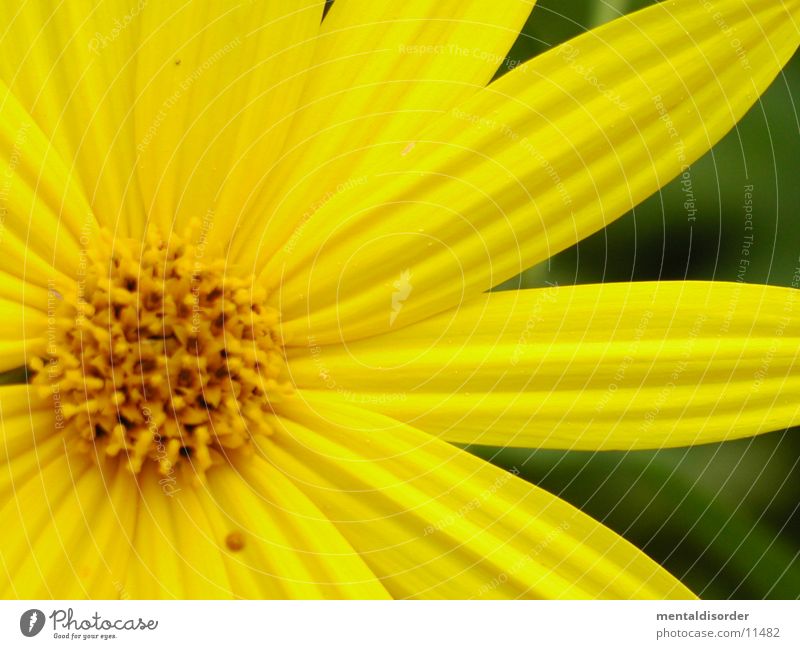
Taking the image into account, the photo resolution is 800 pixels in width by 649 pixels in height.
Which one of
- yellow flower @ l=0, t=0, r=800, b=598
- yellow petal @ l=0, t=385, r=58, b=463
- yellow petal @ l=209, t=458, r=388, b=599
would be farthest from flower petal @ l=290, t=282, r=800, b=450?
yellow petal @ l=0, t=385, r=58, b=463

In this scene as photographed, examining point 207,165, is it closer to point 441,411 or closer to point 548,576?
point 441,411

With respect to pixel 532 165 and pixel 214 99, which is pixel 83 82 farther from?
pixel 532 165

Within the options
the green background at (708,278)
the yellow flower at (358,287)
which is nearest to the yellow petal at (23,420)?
the yellow flower at (358,287)

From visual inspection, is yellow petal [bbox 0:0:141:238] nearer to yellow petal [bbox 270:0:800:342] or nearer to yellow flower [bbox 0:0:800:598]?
yellow flower [bbox 0:0:800:598]

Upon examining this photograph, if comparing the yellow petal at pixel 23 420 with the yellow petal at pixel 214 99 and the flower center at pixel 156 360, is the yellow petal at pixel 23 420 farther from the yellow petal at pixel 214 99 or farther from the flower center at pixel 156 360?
the yellow petal at pixel 214 99
